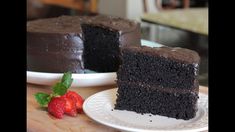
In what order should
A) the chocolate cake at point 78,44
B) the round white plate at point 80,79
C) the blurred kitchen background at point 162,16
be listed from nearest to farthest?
the round white plate at point 80,79 → the chocolate cake at point 78,44 → the blurred kitchen background at point 162,16

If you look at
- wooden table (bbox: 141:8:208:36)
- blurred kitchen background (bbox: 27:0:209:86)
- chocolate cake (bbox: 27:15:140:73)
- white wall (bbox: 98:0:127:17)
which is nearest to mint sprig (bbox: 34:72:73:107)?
chocolate cake (bbox: 27:15:140:73)

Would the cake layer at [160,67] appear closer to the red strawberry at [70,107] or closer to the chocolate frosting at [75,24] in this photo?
the red strawberry at [70,107]

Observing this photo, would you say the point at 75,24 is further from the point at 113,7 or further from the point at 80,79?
the point at 113,7

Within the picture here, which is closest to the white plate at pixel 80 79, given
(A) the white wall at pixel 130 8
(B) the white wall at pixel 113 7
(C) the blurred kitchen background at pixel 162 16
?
(C) the blurred kitchen background at pixel 162 16
